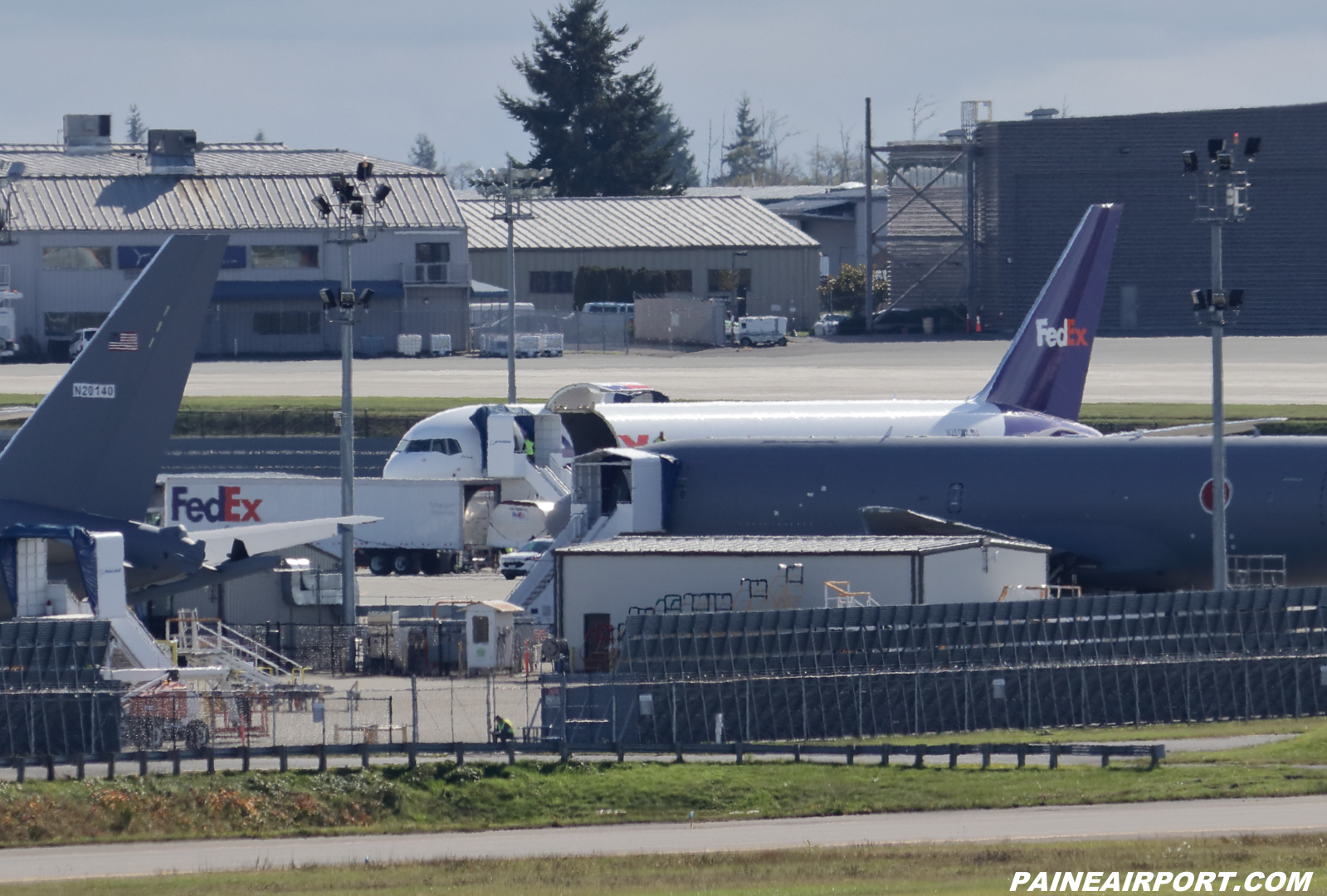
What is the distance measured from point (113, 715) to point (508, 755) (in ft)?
26.0

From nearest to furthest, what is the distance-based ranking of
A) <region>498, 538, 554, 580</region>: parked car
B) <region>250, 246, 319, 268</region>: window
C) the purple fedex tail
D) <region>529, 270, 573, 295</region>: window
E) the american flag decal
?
1. the american flag decal
2. <region>498, 538, 554, 580</region>: parked car
3. the purple fedex tail
4. <region>250, 246, 319, 268</region>: window
5. <region>529, 270, 573, 295</region>: window

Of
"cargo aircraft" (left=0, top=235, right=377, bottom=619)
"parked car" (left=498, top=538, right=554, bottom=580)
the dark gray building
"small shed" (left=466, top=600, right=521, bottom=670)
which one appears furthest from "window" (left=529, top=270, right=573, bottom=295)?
"cargo aircraft" (left=0, top=235, right=377, bottom=619)

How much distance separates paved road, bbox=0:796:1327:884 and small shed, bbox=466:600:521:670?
46.1 ft

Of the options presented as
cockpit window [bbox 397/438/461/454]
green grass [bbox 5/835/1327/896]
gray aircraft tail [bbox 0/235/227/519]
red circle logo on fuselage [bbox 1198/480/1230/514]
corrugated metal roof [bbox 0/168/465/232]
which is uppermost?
corrugated metal roof [bbox 0/168/465/232]

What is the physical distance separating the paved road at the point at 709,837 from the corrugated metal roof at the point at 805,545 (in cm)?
1303

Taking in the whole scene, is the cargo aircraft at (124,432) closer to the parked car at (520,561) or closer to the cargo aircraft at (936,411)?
the cargo aircraft at (936,411)

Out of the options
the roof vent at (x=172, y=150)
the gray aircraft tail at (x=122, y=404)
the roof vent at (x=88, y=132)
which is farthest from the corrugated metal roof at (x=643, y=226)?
the gray aircraft tail at (x=122, y=404)

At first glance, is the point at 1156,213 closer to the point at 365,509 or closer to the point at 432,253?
the point at 432,253

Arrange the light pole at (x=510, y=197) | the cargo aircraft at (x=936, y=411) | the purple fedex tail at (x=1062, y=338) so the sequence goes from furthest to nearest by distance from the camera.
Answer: the light pole at (x=510, y=197) < the purple fedex tail at (x=1062, y=338) < the cargo aircraft at (x=936, y=411)

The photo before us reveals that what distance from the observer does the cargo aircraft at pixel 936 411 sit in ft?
176

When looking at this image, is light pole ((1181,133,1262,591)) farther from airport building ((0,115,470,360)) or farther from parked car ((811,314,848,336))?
parked car ((811,314,848,336))

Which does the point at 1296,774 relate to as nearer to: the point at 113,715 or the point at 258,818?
the point at 258,818

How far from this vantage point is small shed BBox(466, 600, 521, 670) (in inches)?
1658

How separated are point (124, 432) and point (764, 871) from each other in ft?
54.6
